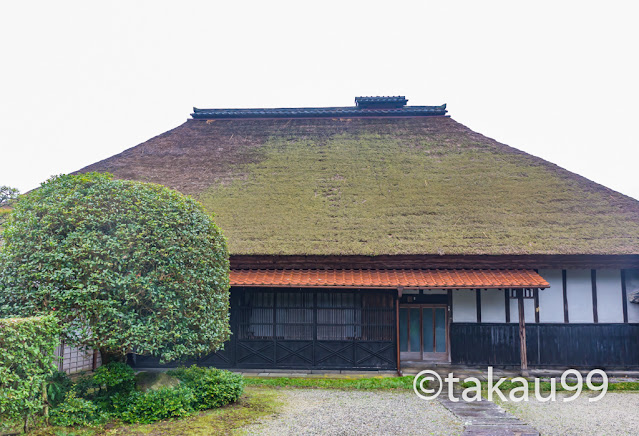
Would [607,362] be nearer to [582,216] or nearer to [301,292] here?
[582,216]

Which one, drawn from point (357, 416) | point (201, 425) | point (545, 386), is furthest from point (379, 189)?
point (201, 425)

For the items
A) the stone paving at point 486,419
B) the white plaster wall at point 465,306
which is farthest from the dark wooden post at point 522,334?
the stone paving at point 486,419

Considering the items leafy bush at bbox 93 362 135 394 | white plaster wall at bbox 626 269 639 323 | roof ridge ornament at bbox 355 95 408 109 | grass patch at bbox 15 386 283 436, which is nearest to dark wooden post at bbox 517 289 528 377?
white plaster wall at bbox 626 269 639 323

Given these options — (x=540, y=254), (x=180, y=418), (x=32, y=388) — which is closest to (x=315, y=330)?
(x=180, y=418)

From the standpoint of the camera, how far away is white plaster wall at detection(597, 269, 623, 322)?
11773 millimetres

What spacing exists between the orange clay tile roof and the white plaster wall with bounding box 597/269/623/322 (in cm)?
196

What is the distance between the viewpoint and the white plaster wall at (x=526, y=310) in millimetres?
11914

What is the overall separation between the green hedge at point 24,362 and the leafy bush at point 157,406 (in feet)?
4.29

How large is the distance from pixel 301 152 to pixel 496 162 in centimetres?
629

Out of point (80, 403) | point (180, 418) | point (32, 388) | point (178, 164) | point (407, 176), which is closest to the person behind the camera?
point (32, 388)

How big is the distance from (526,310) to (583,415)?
4055 mm

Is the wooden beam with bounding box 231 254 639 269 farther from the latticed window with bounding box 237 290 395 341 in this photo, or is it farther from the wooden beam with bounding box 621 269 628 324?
the latticed window with bounding box 237 290 395 341

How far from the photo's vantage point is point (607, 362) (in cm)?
1164

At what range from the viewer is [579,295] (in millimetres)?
11891
